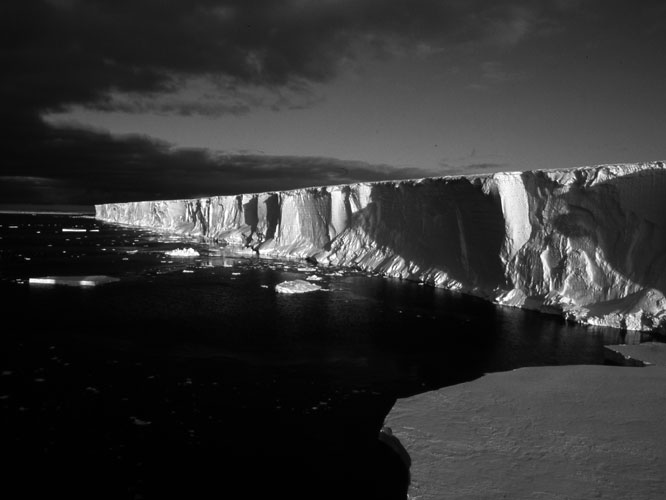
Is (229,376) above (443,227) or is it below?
below

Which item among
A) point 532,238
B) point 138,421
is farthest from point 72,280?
point 532,238

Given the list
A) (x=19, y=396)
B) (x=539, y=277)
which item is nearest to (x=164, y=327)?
(x=19, y=396)

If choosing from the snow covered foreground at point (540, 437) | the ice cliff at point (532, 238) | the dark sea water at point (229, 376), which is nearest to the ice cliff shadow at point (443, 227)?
the ice cliff at point (532, 238)

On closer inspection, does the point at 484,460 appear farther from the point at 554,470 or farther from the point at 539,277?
the point at 539,277

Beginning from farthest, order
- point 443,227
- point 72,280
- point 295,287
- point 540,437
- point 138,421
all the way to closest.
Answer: point 443,227, point 72,280, point 295,287, point 138,421, point 540,437

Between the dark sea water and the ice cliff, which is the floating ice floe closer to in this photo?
the dark sea water

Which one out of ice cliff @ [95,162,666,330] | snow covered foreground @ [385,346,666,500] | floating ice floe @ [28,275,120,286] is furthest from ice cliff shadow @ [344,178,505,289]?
floating ice floe @ [28,275,120,286]

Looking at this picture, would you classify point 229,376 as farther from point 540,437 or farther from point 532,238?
point 532,238

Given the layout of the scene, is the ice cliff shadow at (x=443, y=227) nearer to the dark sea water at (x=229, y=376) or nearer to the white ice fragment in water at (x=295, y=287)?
the dark sea water at (x=229, y=376)
